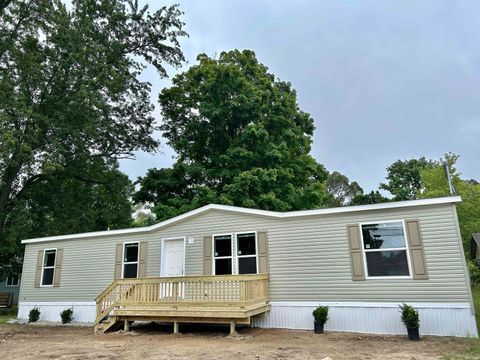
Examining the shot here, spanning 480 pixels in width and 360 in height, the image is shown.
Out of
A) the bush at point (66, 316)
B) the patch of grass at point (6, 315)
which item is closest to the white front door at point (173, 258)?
the bush at point (66, 316)

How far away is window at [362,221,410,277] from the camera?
7.71 m

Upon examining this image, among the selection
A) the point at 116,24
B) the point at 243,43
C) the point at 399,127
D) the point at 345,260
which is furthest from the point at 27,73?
the point at 399,127

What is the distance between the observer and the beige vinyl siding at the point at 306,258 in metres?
7.35

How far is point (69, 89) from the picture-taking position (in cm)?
1659

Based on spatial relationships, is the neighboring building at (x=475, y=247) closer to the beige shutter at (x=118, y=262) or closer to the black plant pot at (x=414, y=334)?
the black plant pot at (x=414, y=334)

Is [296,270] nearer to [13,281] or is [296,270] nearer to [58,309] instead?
[58,309]

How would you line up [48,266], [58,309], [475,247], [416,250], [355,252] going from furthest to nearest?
[475,247]
[48,266]
[58,309]
[355,252]
[416,250]

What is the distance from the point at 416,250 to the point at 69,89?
16.3 metres

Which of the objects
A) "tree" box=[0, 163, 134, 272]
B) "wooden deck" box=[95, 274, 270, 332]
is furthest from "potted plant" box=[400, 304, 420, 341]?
"tree" box=[0, 163, 134, 272]

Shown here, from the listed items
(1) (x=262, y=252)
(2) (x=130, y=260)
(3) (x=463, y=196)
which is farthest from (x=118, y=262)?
(3) (x=463, y=196)

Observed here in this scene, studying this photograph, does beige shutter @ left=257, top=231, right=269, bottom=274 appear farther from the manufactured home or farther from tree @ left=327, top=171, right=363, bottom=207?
tree @ left=327, top=171, right=363, bottom=207

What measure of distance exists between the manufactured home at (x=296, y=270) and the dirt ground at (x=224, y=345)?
0.46 metres

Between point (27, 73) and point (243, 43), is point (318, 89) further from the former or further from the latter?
point (27, 73)

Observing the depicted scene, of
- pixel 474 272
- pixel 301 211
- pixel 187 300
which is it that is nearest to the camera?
pixel 187 300
